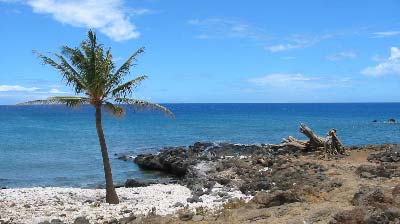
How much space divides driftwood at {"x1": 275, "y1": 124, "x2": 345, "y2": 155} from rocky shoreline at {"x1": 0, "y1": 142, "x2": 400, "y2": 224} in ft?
1.84

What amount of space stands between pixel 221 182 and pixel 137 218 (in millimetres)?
14243

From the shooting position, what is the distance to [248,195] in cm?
2659

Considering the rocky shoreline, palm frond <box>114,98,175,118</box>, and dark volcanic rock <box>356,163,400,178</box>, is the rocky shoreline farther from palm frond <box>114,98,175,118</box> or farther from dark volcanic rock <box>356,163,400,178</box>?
palm frond <box>114,98,175,118</box>

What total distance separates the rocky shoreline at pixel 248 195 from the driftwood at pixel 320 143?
0.56 meters

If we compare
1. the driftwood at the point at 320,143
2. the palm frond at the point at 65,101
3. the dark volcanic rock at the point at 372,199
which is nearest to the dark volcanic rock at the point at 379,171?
the dark volcanic rock at the point at 372,199

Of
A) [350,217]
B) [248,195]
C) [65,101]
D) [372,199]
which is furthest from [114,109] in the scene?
[350,217]

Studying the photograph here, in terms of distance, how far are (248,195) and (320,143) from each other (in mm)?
17087

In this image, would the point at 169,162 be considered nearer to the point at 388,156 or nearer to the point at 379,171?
the point at 388,156

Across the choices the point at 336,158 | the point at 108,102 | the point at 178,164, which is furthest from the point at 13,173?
the point at 336,158

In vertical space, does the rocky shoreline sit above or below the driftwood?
below

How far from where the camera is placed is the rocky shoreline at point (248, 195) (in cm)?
1724

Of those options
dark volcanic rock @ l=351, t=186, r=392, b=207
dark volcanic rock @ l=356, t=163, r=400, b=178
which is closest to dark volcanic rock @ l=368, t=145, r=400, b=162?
dark volcanic rock @ l=356, t=163, r=400, b=178

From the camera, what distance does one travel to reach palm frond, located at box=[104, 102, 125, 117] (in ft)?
80.8

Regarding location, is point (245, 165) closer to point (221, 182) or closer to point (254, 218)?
point (221, 182)
